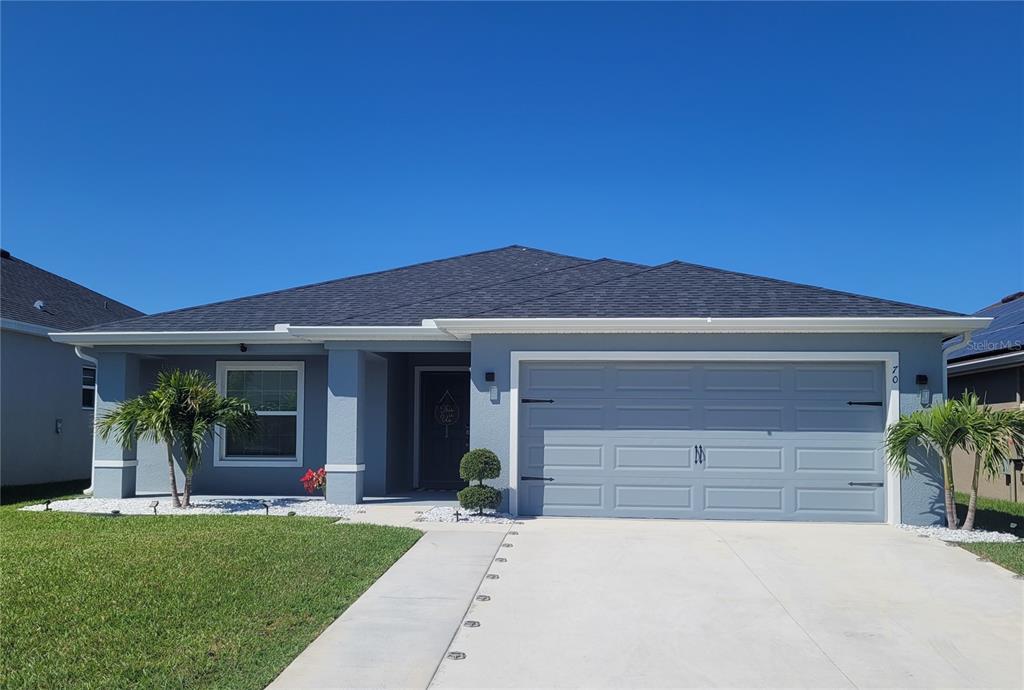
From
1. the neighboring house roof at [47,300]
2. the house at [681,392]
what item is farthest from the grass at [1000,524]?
the neighboring house roof at [47,300]

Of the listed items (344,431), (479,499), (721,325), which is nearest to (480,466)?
(479,499)

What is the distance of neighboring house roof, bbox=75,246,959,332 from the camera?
10.4 m

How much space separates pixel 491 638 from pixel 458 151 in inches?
513

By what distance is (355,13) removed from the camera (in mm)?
11875

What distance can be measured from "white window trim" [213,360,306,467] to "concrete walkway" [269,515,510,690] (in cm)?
525

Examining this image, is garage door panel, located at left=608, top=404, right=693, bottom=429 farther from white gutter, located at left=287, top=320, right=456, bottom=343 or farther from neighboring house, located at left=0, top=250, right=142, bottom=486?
neighboring house, located at left=0, top=250, right=142, bottom=486

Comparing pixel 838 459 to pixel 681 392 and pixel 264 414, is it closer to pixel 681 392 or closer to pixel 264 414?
pixel 681 392

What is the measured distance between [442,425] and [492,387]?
12.8ft

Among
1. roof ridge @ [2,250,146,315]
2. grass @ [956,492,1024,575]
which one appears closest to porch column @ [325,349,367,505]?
grass @ [956,492,1024,575]

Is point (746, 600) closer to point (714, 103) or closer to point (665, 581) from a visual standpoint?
point (665, 581)

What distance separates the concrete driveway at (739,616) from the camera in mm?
4477

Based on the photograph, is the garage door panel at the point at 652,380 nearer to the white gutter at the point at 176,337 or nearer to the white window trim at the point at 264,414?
the white gutter at the point at 176,337

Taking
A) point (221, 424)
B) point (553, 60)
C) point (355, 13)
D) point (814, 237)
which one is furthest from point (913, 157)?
point (221, 424)

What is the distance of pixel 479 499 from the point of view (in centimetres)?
996
